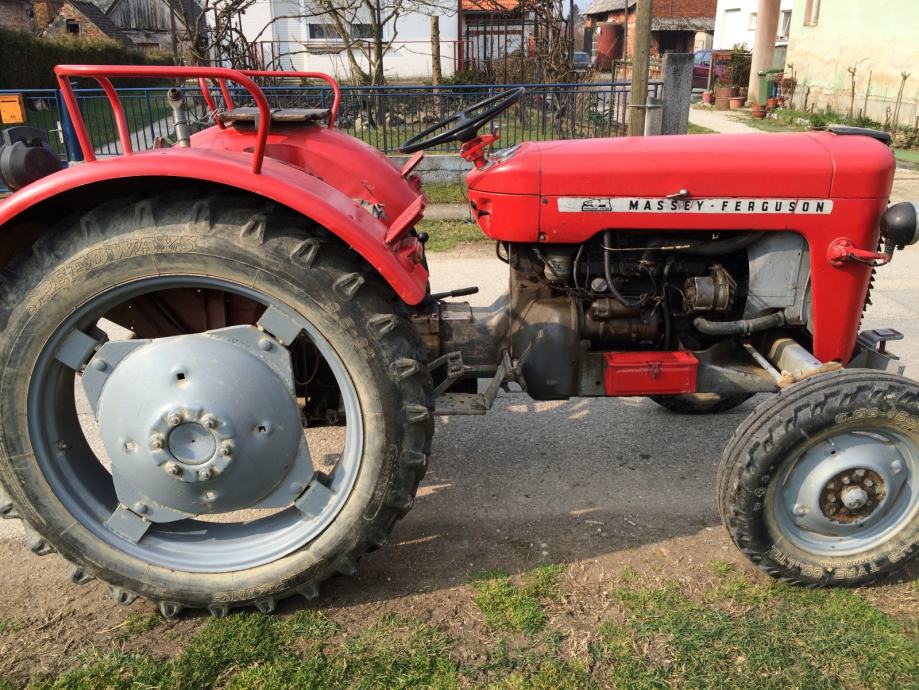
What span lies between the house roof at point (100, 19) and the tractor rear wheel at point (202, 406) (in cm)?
3300

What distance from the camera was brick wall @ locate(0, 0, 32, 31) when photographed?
28.5 metres

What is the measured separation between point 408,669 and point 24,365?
133cm

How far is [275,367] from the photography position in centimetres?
214

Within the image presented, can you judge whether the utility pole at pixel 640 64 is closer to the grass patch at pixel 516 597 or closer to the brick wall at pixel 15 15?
the grass patch at pixel 516 597

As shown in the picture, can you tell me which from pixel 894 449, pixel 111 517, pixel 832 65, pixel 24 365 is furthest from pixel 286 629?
pixel 832 65

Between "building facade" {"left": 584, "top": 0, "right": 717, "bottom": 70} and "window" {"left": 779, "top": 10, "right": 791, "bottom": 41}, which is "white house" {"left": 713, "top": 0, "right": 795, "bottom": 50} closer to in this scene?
"window" {"left": 779, "top": 10, "right": 791, "bottom": 41}

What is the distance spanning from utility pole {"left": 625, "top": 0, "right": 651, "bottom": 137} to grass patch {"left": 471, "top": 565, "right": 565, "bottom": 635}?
5137mm

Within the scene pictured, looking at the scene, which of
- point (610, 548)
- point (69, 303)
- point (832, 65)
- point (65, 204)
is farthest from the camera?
point (832, 65)

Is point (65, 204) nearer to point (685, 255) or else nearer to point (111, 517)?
point (111, 517)

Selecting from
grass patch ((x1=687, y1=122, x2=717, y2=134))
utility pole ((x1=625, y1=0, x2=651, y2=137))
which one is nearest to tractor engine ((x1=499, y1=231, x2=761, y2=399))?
utility pole ((x1=625, y1=0, x2=651, y2=137))

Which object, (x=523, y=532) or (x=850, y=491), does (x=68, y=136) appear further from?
(x=850, y=491)

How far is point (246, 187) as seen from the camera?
1.96m

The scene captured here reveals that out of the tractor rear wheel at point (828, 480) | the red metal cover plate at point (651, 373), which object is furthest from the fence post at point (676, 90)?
the tractor rear wheel at point (828, 480)

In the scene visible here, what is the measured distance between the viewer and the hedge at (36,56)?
17.2 meters
